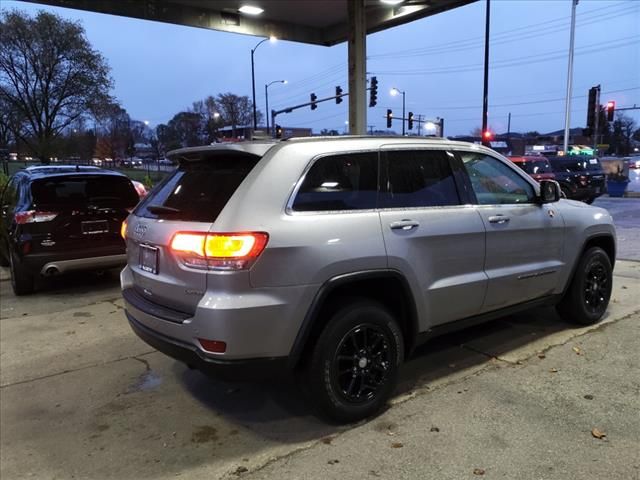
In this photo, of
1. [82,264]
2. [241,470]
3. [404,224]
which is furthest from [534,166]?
[241,470]

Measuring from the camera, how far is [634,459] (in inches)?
122

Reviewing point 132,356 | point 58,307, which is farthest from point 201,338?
point 58,307

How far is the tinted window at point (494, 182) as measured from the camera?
440 centimetres

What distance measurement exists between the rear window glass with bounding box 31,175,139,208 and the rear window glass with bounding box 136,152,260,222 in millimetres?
3884

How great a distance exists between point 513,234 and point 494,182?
1.54 ft

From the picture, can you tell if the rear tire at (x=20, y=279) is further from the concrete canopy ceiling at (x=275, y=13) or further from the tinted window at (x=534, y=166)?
the tinted window at (x=534, y=166)

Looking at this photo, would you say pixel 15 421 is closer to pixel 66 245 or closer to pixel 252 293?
pixel 252 293

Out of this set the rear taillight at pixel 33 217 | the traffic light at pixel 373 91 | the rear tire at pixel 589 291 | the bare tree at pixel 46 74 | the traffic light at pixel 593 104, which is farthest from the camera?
the traffic light at pixel 373 91

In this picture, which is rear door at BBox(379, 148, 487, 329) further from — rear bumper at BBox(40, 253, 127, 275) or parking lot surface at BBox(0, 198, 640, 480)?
rear bumper at BBox(40, 253, 127, 275)

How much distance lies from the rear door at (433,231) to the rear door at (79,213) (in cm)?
498

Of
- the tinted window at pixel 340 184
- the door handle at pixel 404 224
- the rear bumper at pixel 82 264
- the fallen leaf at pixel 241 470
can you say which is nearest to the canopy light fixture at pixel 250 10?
the rear bumper at pixel 82 264

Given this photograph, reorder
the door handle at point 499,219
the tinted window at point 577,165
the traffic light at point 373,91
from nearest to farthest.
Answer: the door handle at point 499,219
the tinted window at point 577,165
the traffic light at point 373,91

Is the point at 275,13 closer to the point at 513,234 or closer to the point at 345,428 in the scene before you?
the point at 513,234

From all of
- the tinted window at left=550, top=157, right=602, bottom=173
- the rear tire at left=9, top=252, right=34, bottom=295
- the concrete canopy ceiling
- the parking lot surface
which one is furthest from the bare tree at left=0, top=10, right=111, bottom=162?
the parking lot surface
